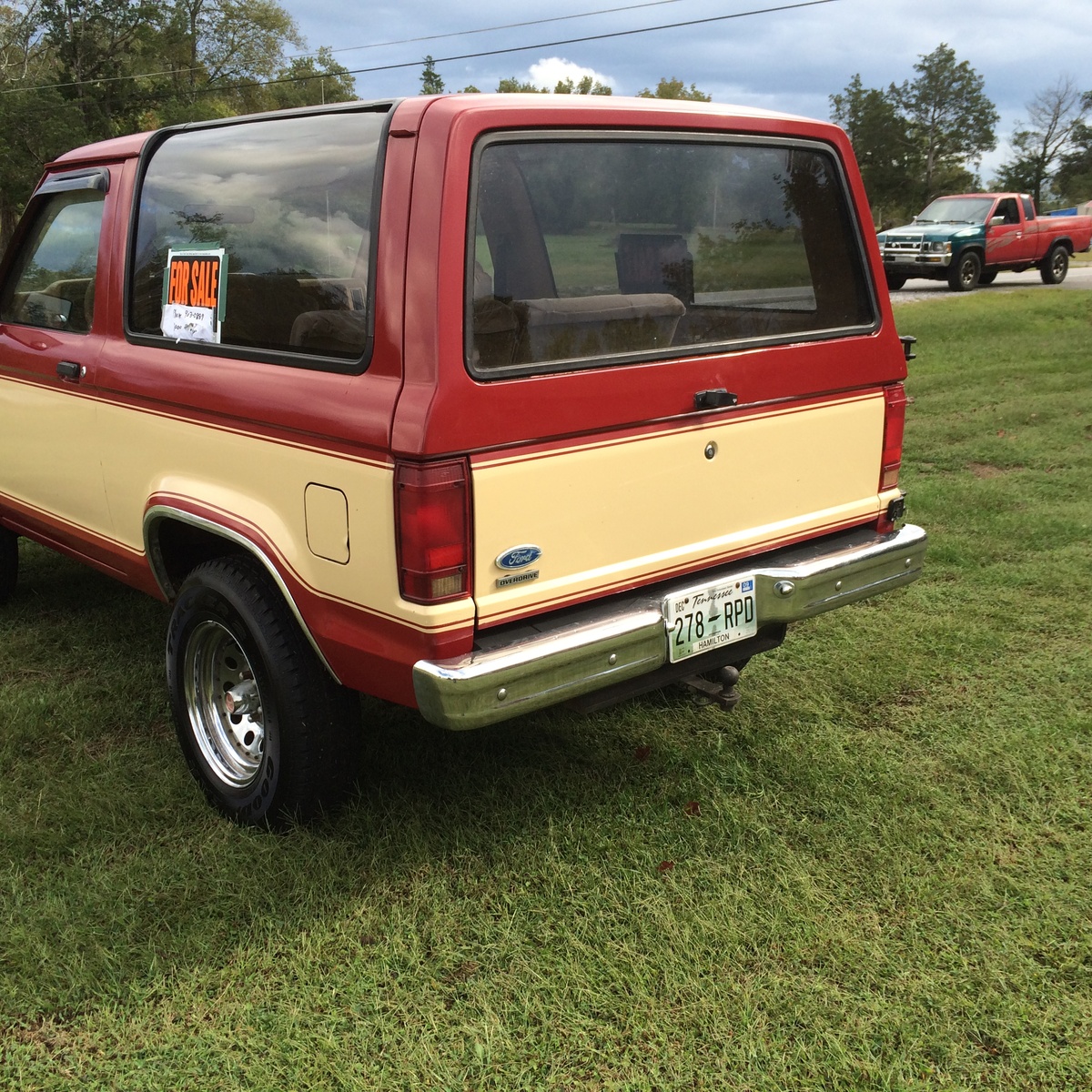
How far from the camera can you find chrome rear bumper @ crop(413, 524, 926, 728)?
2.48 m

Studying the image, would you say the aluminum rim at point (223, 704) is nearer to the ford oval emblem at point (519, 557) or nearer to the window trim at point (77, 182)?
the ford oval emblem at point (519, 557)

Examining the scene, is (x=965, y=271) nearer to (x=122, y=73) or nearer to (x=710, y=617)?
(x=710, y=617)

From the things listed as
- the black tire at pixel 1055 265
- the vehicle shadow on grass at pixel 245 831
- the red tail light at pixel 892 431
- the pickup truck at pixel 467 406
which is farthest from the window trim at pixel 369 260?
the black tire at pixel 1055 265

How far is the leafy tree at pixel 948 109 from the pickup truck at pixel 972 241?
55.1m

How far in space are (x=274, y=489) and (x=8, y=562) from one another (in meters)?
2.78

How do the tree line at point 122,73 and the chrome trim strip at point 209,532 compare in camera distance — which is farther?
the tree line at point 122,73

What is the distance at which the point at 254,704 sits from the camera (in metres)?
3.24

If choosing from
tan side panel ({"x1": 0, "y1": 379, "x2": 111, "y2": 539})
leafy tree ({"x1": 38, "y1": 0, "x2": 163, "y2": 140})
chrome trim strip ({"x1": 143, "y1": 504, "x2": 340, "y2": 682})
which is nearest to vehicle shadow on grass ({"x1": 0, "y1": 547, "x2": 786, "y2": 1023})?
chrome trim strip ({"x1": 143, "y1": 504, "x2": 340, "y2": 682})

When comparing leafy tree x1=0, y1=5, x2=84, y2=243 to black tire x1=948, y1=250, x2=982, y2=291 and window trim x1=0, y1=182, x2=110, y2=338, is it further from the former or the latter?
window trim x1=0, y1=182, x2=110, y2=338

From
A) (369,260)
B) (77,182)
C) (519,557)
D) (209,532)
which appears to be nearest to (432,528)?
(519,557)

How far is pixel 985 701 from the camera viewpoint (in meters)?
3.88

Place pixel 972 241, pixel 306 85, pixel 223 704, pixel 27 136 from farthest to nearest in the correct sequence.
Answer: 1. pixel 306 85
2. pixel 27 136
3. pixel 972 241
4. pixel 223 704

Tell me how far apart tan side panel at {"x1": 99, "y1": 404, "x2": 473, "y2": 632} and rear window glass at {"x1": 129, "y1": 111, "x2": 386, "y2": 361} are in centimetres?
28

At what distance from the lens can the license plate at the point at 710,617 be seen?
2863mm
